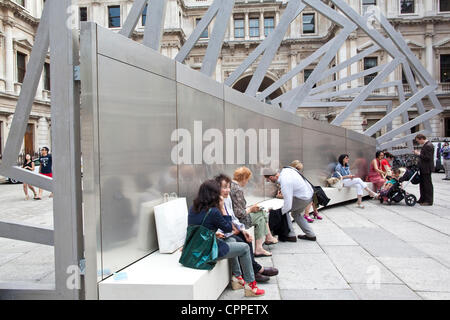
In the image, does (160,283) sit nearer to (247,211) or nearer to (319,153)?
(247,211)

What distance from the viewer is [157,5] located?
5.00 metres

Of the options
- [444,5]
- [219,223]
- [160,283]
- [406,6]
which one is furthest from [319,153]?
[444,5]

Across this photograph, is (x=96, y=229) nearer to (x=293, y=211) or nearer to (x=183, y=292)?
(x=183, y=292)

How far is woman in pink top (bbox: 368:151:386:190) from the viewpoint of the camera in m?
11.2

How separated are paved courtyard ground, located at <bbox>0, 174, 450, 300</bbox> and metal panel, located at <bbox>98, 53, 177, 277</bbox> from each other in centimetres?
132

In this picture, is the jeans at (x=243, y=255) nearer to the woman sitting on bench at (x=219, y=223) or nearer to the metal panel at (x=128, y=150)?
the woman sitting on bench at (x=219, y=223)

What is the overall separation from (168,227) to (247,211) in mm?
1488

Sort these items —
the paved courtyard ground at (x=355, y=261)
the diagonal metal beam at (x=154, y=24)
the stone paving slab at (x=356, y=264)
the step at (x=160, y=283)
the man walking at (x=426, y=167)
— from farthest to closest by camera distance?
the man walking at (x=426, y=167), the diagonal metal beam at (x=154, y=24), the stone paving slab at (x=356, y=264), the paved courtyard ground at (x=355, y=261), the step at (x=160, y=283)

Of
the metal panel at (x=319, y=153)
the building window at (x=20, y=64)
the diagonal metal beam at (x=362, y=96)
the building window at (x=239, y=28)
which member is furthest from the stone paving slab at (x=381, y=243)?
the building window at (x=239, y=28)

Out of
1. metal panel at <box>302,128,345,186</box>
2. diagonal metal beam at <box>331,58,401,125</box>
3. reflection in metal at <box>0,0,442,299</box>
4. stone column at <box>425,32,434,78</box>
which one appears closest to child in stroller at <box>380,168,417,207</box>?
A: metal panel at <box>302,128,345,186</box>

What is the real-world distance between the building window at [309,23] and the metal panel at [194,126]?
3748cm

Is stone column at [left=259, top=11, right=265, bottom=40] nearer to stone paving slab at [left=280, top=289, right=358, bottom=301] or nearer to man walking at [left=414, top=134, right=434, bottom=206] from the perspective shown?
man walking at [left=414, top=134, right=434, bottom=206]

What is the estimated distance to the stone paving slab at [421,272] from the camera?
4.05 m

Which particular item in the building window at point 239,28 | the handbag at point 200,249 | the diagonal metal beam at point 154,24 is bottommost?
the handbag at point 200,249
